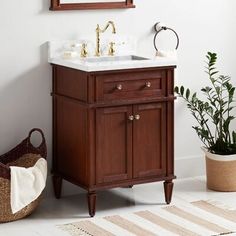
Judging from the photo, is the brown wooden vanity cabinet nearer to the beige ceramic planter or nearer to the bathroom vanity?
the bathroom vanity

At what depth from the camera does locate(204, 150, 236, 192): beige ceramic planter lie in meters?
4.81

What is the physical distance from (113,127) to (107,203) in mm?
550

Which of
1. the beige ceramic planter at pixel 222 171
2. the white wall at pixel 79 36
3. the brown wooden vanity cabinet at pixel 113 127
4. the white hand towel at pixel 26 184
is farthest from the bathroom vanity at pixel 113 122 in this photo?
the beige ceramic planter at pixel 222 171

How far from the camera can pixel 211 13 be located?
511 cm

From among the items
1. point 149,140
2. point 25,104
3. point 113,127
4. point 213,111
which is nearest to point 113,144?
point 113,127

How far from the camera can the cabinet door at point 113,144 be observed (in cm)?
429

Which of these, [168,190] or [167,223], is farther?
[168,190]

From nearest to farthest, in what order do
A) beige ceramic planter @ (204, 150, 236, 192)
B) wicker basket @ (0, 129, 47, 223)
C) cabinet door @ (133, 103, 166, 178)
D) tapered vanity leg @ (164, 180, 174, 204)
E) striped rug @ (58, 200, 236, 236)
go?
striped rug @ (58, 200, 236, 236) < wicker basket @ (0, 129, 47, 223) < cabinet door @ (133, 103, 166, 178) < tapered vanity leg @ (164, 180, 174, 204) < beige ceramic planter @ (204, 150, 236, 192)

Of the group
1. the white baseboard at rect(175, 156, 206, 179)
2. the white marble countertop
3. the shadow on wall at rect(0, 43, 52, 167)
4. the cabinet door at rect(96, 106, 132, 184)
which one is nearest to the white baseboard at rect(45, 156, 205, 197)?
the white baseboard at rect(175, 156, 206, 179)

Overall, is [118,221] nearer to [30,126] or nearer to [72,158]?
[72,158]

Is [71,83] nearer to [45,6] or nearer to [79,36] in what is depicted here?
[79,36]

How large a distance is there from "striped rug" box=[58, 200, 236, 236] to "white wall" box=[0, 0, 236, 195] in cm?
68

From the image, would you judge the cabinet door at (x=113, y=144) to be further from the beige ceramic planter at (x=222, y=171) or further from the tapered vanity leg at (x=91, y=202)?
the beige ceramic planter at (x=222, y=171)

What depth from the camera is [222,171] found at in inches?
190
